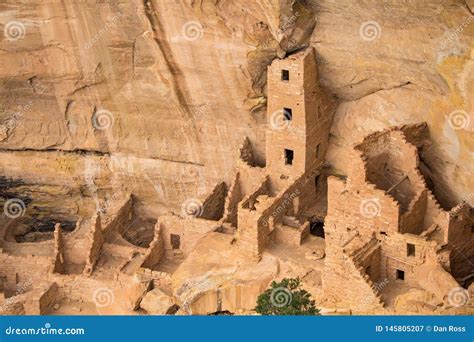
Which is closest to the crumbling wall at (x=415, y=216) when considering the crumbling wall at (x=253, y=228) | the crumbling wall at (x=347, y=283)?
the crumbling wall at (x=347, y=283)

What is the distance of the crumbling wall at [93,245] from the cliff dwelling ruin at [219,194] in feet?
0.14

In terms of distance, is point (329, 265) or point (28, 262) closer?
point (329, 265)

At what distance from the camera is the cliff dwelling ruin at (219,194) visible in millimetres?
28078

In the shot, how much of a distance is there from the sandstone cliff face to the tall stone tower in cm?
28

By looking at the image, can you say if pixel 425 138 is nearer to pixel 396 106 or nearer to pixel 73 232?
pixel 396 106

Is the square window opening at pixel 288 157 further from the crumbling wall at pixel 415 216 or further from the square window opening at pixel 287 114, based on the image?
the crumbling wall at pixel 415 216

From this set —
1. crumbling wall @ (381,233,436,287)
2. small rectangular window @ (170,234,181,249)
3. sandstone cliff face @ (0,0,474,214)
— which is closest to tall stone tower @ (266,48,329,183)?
sandstone cliff face @ (0,0,474,214)

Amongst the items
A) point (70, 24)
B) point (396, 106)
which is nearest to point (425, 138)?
point (396, 106)

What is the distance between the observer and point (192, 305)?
1137 inches

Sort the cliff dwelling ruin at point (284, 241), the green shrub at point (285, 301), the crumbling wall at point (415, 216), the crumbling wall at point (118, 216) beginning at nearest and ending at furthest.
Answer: the green shrub at point (285, 301) → the cliff dwelling ruin at point (284, 241) → the crumbling wall at point (415, 216) → the crumbling wall at point (118, 216)

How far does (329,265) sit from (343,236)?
3.74 ft

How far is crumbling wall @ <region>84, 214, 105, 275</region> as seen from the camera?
31.0 m

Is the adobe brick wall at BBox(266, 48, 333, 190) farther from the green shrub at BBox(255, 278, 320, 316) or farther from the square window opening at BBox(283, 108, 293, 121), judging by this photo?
the green shrub at BBox(255, 278, 320, 316)

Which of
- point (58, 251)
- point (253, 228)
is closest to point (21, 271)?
point (58, 251)
